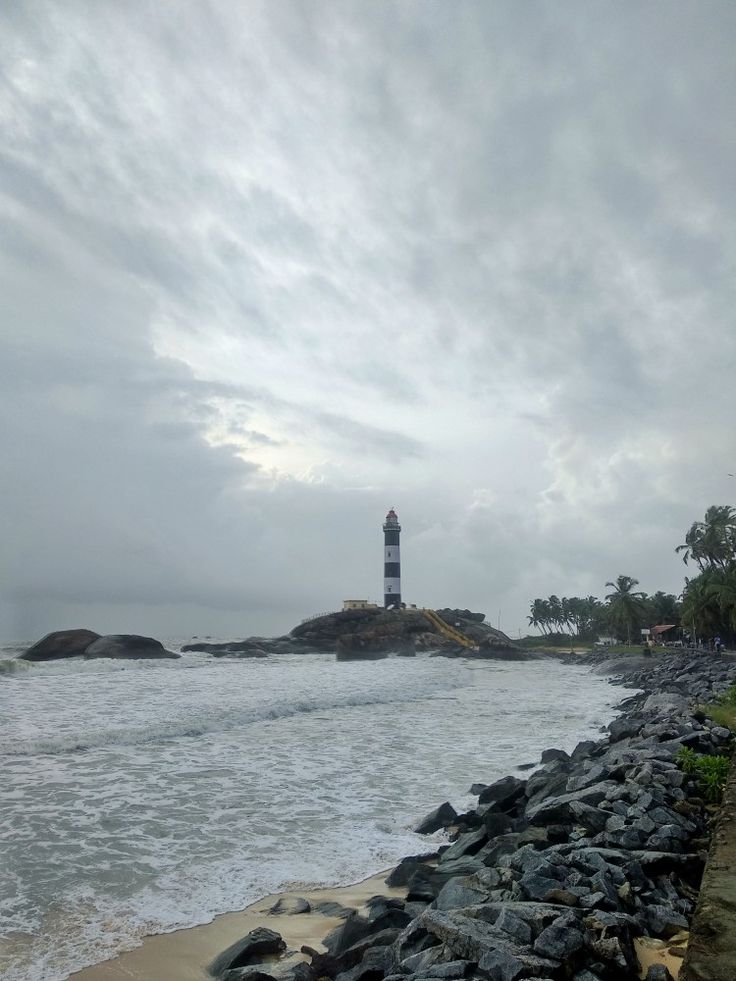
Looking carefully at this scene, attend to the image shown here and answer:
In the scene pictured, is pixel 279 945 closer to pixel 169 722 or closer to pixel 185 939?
pixel 185 939

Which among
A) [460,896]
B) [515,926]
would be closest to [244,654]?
[460,896]

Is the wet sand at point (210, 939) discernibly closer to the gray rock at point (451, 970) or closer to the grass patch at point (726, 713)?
the gray rock at point (451, 970)

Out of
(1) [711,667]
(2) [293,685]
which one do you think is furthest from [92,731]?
(1) [711,667]

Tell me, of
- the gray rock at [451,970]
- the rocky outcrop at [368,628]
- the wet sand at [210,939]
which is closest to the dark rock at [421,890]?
the wet sand at [210,939]

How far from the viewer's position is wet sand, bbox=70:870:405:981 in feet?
17.6

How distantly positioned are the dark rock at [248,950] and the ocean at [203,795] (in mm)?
997

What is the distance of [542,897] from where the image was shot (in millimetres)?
4828

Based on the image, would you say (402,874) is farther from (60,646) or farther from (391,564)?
(391,564)

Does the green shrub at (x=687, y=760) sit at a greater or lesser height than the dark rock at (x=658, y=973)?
greater

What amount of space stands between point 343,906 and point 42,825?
4.82m

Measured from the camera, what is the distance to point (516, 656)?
7169 cm

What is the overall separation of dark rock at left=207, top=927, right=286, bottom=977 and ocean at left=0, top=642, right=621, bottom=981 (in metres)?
1.00

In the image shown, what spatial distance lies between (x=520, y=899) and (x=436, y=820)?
4.67m

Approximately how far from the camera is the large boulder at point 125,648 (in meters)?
53.2
